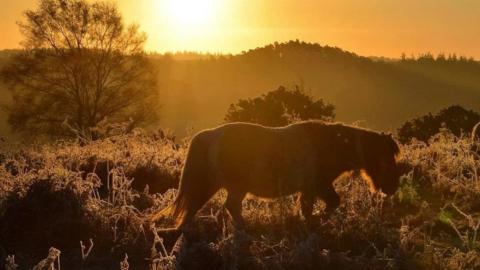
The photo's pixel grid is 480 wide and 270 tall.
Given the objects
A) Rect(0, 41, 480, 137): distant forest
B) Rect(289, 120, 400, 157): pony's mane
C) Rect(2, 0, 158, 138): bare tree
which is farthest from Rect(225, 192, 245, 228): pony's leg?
Rect(0, 41, 480, 137): distant forest

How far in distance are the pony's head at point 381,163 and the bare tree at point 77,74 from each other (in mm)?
29328

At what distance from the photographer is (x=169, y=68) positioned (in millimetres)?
97938

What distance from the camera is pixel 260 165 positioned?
889 cm

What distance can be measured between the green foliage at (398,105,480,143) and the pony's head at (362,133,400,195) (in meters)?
10.2

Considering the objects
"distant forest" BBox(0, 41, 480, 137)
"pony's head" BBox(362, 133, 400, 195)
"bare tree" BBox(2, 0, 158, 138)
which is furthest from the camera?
"distant forest" BBox(0, 41, 480, 137)

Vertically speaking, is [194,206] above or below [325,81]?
above

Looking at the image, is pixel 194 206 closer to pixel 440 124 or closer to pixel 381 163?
pixel 381 163

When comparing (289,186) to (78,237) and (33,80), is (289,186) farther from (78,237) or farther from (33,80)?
(33,80)

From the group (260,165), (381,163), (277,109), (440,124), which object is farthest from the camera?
(277,109)

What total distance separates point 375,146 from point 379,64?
86.7m

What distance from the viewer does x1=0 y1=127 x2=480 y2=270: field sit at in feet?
23.6

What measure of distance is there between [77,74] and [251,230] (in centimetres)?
3208

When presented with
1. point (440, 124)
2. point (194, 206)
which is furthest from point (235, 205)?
point (440, 124)

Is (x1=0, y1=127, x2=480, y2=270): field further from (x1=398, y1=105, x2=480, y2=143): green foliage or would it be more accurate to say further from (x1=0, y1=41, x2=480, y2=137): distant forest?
(x1=0, y1=41, x2=480, y2=137): distant forest
